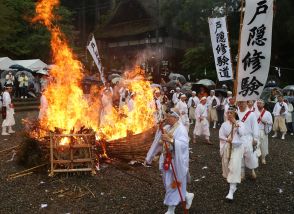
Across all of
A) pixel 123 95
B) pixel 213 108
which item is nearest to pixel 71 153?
pixel 123 95

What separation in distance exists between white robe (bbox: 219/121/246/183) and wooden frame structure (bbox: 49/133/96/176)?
333cm

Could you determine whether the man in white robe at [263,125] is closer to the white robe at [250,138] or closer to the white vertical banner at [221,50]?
the white robe at [250,138]

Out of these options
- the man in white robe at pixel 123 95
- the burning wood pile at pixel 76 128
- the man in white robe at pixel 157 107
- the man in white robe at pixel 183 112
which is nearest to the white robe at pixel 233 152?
the burning wood pile at pixel 76 128

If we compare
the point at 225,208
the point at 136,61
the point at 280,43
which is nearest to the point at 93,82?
the point at 136,61

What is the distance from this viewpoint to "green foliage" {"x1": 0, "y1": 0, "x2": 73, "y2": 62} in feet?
91.4

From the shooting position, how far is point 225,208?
6852 millimetres

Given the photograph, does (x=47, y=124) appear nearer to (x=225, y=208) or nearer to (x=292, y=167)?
(x=225, y=208)

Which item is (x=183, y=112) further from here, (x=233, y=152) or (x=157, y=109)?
(x=233, y=152)

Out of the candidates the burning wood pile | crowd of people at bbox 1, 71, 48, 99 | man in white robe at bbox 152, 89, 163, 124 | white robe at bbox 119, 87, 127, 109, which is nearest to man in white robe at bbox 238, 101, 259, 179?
the burning wood pile

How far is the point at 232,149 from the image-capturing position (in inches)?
300

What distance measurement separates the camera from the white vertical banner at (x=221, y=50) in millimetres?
13906

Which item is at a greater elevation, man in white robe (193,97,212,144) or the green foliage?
the green foliage

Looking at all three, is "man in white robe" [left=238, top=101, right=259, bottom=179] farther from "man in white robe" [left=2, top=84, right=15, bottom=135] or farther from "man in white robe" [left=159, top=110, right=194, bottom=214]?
"man in white robe" [left=2, top=84, right=15, bottom=135]

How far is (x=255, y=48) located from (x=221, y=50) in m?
6.58
